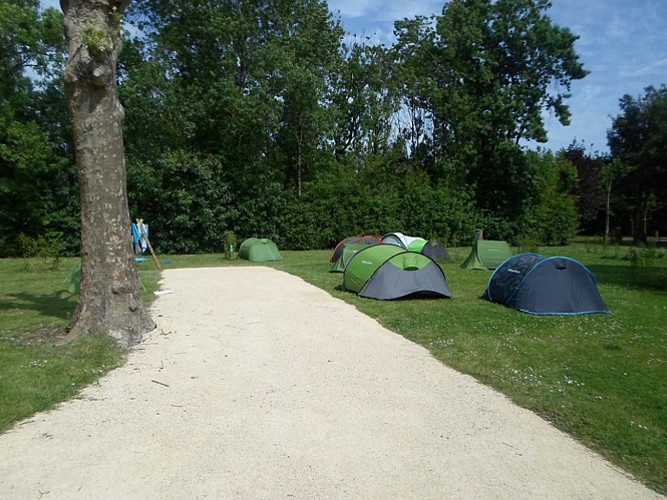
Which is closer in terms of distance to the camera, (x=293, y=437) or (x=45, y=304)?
(x=293, y=437)

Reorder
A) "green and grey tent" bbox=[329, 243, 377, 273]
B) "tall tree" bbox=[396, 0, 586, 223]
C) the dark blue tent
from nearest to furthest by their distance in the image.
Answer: the dark blue tent
"green and grey tent" bbox=[329, 243, 377, 273]
"tall tree" bbox=[396, 0, 586, 223]

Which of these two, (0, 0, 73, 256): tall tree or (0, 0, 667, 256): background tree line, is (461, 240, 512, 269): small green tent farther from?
(0, 0, 73, 256): tall tree

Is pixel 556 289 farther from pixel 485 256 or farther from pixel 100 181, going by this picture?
→ pixel 100 181

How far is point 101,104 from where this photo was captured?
247 inches

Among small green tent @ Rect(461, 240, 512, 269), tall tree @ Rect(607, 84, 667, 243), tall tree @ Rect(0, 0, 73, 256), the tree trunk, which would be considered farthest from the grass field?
tall tree @ Rect(607, 84, 667, 243)

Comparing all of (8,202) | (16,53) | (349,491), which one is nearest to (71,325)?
(349,491)

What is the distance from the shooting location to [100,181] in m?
6.30

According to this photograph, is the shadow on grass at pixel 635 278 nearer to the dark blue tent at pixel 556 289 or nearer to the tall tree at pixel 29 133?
the dark blue tent at pixel 556 289

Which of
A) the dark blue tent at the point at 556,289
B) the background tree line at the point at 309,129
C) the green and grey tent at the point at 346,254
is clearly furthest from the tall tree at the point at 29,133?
the dark blue tent at the point at 556,289

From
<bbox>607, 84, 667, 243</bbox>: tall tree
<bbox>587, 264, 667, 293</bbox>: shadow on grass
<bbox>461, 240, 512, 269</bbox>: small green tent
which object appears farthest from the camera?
<bbox>607, 84, 667, 243</bbox>: tall tree

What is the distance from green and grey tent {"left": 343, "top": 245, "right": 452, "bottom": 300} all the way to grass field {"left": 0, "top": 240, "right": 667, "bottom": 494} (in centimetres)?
31

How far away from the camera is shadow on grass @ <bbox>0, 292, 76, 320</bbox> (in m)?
8.23

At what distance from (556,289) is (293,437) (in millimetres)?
6918

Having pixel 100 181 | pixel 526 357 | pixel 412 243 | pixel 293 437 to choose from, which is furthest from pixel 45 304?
pixel 412 243
